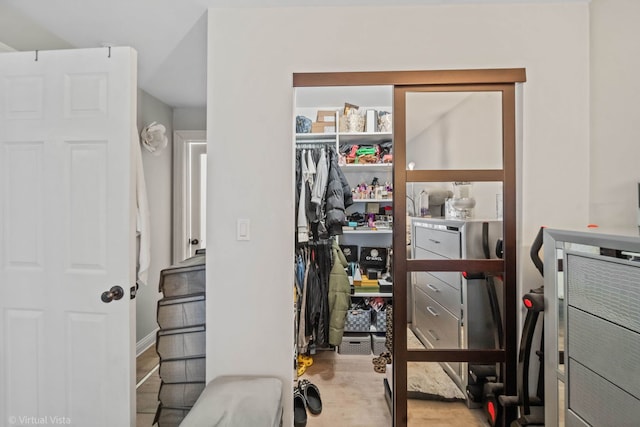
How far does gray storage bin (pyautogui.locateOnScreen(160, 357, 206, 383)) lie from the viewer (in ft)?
5.05

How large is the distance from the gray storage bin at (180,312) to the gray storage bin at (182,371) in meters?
0.20

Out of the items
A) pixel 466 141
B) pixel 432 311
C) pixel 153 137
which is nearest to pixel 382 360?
pixel 432 311

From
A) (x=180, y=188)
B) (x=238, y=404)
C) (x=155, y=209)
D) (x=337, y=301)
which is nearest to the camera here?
(x=238, y=404)

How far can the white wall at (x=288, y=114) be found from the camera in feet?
4.77

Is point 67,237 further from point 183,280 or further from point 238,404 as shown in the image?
point 238,404

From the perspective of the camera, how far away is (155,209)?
2.70m

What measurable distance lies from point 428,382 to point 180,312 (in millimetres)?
1428

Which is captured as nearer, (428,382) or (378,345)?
(428,382)

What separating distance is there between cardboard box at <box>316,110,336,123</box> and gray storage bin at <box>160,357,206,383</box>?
207cm

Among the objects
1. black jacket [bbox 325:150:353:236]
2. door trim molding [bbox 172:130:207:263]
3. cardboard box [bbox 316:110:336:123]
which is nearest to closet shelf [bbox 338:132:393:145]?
cardboard box [bbox 316:110:336:123]

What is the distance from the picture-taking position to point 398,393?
4.88 ft

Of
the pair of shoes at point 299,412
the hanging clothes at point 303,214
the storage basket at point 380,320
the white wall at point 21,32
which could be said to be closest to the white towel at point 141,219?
the white wall at point 21,32

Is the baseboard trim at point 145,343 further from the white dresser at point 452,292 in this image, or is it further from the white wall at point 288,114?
the white dresser at point 452,292

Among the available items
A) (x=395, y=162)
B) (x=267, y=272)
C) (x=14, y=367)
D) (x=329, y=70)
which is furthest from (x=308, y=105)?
(x=14, y=367)
